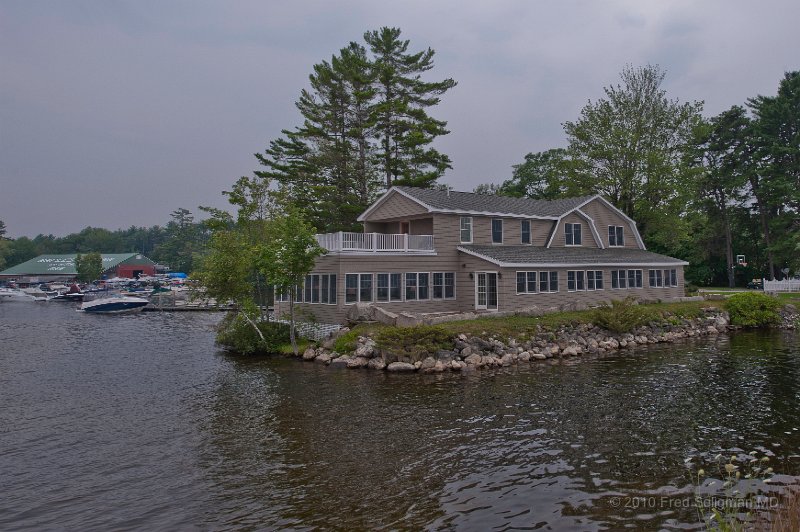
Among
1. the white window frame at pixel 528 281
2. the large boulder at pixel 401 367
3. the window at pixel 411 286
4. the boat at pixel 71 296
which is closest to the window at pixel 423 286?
the window at pixel 411 286

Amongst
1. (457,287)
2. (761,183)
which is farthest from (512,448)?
(761,183)

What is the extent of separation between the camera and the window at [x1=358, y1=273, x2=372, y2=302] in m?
27.3

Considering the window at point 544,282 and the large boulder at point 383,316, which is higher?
the window at point 544,282

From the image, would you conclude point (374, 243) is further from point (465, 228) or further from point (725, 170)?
point (725, 170)

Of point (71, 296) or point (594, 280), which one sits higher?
point (594, 280)

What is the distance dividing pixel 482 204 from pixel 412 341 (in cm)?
1366

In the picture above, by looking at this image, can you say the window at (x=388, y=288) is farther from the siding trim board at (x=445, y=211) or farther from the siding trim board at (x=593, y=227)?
the siding trim board at (x=593, y=227)

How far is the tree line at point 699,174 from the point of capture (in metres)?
42.7

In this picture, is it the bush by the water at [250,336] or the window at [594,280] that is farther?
the window at [594,280]

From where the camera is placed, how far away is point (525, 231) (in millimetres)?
34594

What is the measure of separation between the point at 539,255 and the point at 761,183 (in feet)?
103

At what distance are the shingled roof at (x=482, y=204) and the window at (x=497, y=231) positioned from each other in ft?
2.11

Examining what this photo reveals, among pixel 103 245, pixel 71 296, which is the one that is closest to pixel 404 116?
pixel 71 296

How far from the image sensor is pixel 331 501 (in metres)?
9.73
